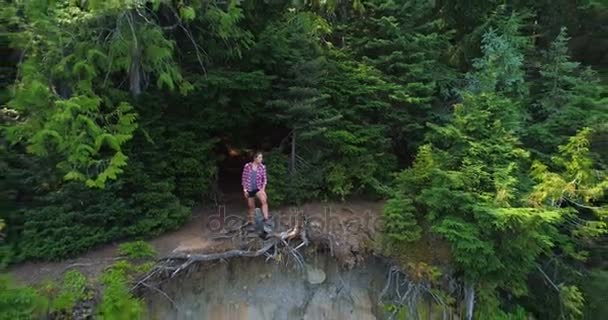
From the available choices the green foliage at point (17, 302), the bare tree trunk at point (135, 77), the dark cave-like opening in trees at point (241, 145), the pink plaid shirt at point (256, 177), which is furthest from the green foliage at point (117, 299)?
the dark cave-like opening in trees at point (241, 145)

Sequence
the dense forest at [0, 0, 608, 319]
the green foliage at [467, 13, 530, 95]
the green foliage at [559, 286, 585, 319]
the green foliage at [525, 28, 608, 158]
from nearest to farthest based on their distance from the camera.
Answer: the dense forest at [0, 0, 608, 319] < the green foliage at [559, 286, 585, 319] < the green foliage at [525, 28, 608, 158] < the green foliage at [467, 13, 530, 95]

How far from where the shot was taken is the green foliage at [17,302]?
5.76 metres

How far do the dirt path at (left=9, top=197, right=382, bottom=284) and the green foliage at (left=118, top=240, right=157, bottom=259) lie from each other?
0.16 metres

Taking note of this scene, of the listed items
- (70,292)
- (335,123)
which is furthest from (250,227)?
(70,292)

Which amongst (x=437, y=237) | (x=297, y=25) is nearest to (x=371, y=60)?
(x=297, y=25)

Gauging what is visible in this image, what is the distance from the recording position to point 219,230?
8.12 meters

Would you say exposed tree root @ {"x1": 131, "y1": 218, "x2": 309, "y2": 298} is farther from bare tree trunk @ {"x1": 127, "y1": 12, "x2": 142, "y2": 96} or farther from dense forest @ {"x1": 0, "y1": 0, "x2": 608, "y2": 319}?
bare tree trunk @ {"x1": 127, "y1": 12, "x2": 142, "y2": 96}

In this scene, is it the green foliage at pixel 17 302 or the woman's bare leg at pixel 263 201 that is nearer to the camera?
the green foliage at pixel 17 302

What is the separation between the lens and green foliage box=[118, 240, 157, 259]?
23.2ft

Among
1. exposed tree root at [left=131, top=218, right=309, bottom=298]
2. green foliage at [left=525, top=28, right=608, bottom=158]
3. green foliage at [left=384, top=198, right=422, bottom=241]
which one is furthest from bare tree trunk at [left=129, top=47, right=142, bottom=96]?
green foliage at [left=525, top=28, right=608, bottom=158]

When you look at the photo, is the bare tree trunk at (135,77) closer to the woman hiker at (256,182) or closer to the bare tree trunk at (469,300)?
the woman hiker at (256,182)

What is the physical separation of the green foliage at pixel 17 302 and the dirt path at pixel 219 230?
552 mm

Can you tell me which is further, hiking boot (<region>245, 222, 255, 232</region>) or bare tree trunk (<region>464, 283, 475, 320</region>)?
hiking boot (<region>245, 222, 255, 232</region>)

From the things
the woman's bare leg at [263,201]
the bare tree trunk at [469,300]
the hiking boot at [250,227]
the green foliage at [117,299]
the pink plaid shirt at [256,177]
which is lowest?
the bare tree trunk at [469,300]
